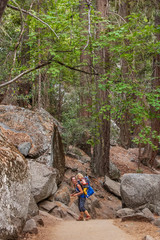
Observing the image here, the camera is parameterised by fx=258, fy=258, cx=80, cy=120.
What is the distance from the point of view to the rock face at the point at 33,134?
998cm

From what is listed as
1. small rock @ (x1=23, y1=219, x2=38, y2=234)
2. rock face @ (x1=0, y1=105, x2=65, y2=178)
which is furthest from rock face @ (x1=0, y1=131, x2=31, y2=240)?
rock face @ (x1=0, y1=105, x2=65, y2=178)

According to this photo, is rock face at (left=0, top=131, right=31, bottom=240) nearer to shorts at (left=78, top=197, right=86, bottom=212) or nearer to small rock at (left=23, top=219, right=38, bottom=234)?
small rock at (left=23, top=219, right=38, bottom=234)

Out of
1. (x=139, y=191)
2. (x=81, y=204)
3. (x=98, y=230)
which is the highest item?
(x=98, y=230)

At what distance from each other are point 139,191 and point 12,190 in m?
6.74

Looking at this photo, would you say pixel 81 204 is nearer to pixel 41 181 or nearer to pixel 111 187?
pixel 41 181

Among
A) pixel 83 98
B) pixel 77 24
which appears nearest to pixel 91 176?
pixel 83 98

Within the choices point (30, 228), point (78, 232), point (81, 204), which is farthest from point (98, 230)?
point (81, 204)

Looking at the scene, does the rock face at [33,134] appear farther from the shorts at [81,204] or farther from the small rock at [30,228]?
the small rock at [30,228]

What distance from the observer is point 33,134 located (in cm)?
1046

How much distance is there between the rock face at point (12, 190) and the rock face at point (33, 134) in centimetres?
480

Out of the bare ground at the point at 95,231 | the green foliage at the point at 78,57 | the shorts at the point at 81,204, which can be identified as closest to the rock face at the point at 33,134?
the green foliage at the point at 78,57

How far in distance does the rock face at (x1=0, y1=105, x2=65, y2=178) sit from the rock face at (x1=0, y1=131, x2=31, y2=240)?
4.80m

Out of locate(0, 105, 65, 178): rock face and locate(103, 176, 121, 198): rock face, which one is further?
locate(103, 176, 121, 198): rock face

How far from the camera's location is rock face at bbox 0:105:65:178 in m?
9.98
